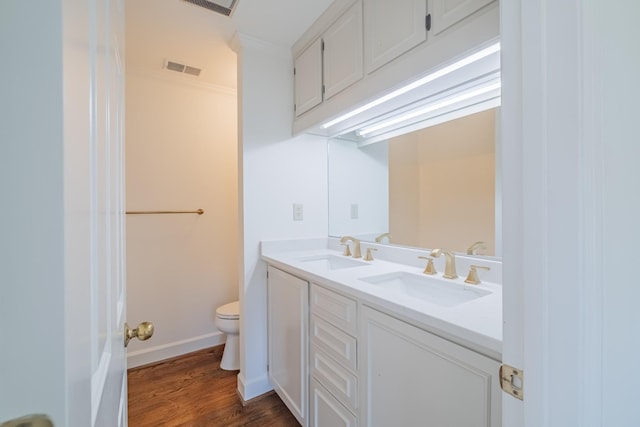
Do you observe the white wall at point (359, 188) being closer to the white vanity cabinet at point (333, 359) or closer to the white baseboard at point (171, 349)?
the white vanity cabinet at point (333, 359)

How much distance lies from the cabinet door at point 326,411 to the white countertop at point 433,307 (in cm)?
49

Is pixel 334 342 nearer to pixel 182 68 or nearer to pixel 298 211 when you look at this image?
pixel 298 211

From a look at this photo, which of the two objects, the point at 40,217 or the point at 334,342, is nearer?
the point at 40,217

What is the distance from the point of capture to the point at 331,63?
1570 mm

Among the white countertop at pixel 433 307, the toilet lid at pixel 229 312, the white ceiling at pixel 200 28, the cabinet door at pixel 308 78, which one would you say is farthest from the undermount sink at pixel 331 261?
the white ceiling at pixel 200 28

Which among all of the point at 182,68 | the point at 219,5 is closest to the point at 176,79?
the point at 182,68

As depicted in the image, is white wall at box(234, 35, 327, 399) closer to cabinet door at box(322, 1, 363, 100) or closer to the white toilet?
the white toilet

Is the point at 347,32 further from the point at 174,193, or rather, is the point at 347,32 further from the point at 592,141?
the point at 174,193

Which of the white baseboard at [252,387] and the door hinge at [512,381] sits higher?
the door hinge at [512,381]

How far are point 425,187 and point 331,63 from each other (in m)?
0.89

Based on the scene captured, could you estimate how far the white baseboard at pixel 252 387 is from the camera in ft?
5.75

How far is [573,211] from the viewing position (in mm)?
397

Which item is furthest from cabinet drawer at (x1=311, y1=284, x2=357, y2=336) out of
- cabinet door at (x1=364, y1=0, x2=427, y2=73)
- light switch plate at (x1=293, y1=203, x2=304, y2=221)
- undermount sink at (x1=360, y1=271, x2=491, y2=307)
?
cabinet door at (x1=364, y1=0, x2=427, y2=73)

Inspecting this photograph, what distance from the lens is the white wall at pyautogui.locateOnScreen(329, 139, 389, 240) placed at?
183 cm
